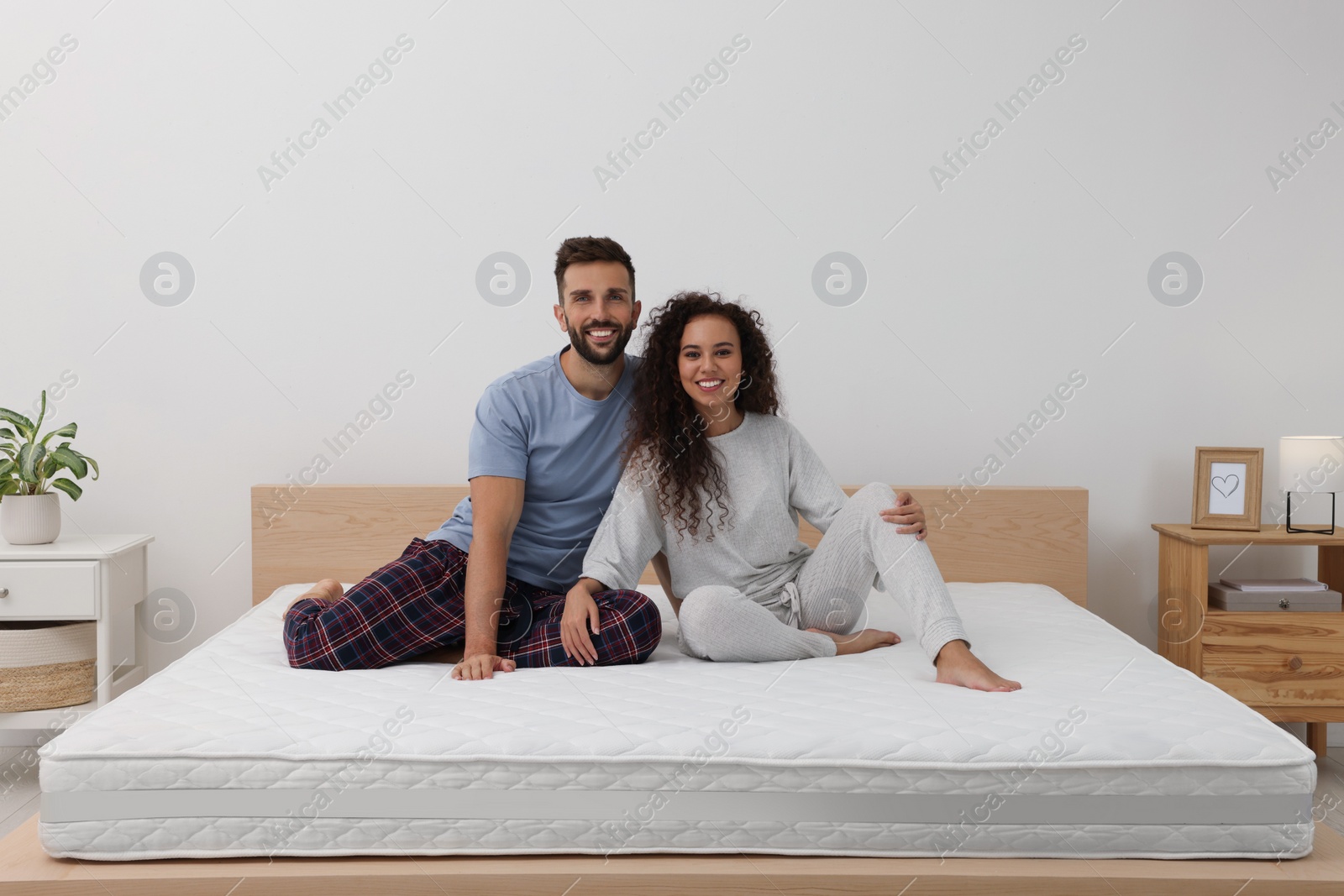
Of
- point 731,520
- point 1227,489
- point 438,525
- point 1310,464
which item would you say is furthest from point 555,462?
point 1310,464

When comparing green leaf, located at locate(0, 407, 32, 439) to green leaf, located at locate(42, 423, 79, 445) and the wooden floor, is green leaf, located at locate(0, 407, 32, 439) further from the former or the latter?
the wooden floor

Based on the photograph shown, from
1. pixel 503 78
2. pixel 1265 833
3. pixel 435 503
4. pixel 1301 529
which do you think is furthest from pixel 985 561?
pixel 503 78

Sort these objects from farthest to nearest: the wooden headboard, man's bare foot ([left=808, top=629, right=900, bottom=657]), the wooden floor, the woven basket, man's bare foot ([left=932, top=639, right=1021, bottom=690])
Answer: the wooden headboard
the woven basket
man's bare foot ([left=808, top=629, right=900, bottom=657])
man's bare foot ([left=932, top=639, right=1021, bottom=690])
the wooden floor

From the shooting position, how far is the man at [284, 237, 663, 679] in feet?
5.52

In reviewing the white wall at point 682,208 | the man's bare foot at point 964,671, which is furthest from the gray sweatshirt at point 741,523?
the white wall at point 682,208

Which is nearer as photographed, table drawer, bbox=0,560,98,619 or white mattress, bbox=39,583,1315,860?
white mattress, bbox=39,583,1315,860

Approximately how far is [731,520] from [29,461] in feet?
5.40

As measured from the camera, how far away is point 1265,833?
1307mm

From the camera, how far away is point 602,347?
5.98 feet

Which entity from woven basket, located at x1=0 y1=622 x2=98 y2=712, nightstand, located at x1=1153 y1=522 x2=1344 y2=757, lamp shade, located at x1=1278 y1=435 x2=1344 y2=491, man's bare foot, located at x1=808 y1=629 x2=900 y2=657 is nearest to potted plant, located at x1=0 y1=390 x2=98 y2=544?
woven basket, located at x1=0 y1=622 x2=98 y2=712

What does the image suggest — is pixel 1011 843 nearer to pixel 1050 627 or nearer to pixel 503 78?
pixel 1050 627

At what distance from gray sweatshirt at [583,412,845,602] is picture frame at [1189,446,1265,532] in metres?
1.09

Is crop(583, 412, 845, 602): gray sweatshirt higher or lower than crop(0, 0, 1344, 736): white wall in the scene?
lower

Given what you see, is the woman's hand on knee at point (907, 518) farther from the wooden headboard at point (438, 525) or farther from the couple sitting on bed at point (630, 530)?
the wooden headboard at point (438, 525)
